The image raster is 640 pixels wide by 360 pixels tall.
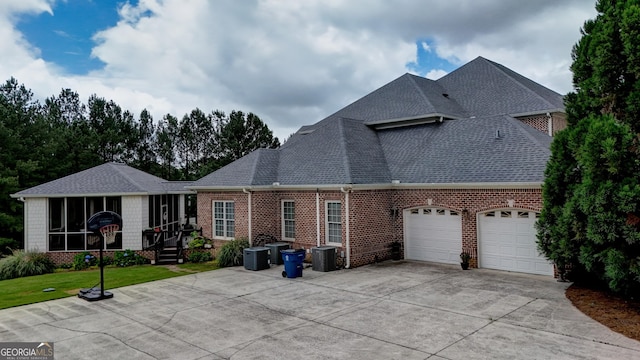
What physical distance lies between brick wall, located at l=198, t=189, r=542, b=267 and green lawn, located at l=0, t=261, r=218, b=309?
297 cm

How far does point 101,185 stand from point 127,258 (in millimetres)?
3803

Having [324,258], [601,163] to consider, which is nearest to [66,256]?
[324,258]

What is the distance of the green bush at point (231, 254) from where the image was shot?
16438 mm

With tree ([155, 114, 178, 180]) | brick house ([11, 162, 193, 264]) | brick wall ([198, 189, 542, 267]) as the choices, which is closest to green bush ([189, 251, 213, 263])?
brick wall ([198, 189, 542, 267])

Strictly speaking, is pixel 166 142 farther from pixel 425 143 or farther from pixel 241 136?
pixel 425 143

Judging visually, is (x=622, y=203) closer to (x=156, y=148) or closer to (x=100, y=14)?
(x=100, y=14)

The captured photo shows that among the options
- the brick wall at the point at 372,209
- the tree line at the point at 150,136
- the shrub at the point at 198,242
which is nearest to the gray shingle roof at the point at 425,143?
the brick wall at the point at 372,209

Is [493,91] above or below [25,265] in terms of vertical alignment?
above

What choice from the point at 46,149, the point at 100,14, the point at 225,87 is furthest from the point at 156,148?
the point at 100,14

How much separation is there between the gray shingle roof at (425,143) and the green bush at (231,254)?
2821mm

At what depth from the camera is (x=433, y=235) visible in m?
15.6

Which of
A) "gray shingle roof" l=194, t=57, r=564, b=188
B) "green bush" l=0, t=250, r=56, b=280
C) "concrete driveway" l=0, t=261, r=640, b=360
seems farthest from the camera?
"green bush" l=0, t=250, r=56, b=280

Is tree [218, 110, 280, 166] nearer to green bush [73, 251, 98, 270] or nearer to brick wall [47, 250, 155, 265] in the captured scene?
brick wall [47, 250, 155, 265]

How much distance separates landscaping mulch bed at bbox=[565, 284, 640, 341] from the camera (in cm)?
796
